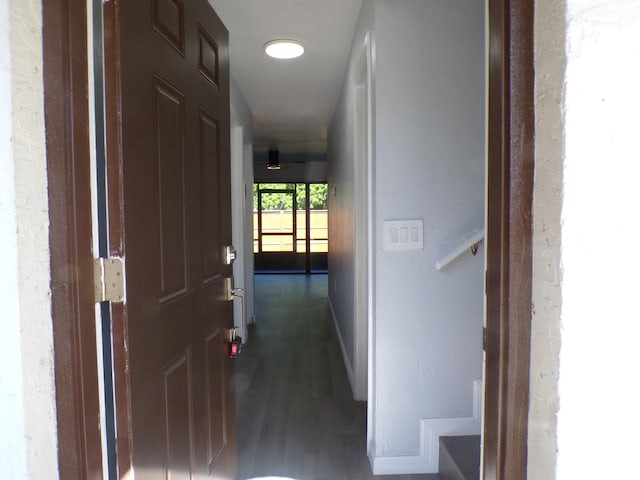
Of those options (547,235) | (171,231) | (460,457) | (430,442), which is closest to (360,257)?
(430,442)

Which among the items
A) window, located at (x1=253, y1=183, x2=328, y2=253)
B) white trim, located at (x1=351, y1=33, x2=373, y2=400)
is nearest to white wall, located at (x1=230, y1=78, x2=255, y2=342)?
white trim, located at (x1=351, y1=33, x2=373, y2=400)

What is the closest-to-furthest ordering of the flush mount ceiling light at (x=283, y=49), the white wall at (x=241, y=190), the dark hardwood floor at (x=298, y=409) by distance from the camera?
the dark hardwood floor at (x=298, y=409) → the flush mount ceiling light at (x=283, y=49) → the white wall at (x=241, y=190)

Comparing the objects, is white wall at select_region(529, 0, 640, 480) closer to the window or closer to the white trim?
the white trim

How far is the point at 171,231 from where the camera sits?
123cm

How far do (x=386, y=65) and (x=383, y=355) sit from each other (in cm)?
137

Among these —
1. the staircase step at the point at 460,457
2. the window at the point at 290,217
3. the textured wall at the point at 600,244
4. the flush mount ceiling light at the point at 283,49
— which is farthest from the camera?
the window at the point at 290,217

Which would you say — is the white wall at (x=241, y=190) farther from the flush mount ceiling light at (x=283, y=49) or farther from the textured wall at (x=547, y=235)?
the textured wall at (x=547, y=235)

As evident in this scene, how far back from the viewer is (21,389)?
77 centimetres

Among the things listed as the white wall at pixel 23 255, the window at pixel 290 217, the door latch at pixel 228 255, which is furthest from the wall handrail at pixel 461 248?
the window at pixel 290 217

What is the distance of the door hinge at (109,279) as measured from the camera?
893mm

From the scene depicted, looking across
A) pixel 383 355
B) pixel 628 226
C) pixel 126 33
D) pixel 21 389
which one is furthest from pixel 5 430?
pixel 383 355

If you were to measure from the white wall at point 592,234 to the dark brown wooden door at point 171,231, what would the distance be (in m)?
0.90

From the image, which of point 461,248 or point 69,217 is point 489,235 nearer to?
point 69,217

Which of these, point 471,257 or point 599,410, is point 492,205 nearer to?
point 599,410
